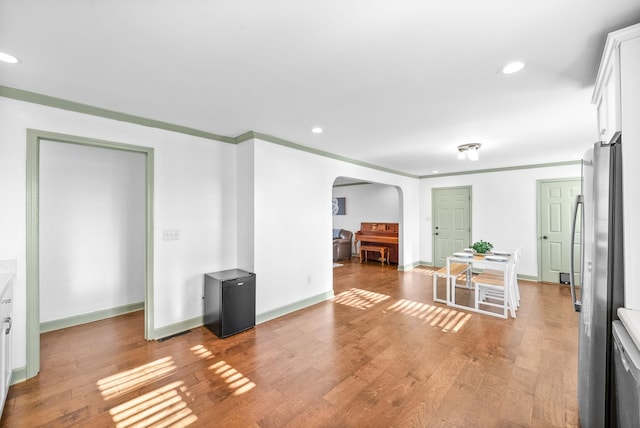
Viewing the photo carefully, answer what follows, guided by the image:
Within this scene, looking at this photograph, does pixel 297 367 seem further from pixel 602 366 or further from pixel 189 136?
pixel 189 136

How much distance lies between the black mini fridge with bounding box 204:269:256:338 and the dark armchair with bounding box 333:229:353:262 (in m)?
4.74

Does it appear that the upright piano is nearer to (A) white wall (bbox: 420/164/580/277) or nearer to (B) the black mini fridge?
(A) white wall (bbox: 420/164/580/277)

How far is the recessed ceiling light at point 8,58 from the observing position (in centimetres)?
172

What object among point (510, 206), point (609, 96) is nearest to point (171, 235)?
point (609, 96)

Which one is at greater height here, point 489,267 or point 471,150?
point 471,150

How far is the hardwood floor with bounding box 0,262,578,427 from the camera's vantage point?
183 cm

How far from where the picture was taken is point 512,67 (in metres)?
1.90

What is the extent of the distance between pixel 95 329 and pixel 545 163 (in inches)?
297

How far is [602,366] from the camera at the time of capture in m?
1.42

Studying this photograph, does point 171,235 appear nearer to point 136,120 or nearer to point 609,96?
point 136,120

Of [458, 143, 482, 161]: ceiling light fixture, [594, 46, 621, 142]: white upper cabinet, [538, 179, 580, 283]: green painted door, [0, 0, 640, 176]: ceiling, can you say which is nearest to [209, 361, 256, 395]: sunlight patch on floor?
[0, 0, 640, 176]: ceiling

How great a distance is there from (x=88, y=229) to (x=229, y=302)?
2095mm

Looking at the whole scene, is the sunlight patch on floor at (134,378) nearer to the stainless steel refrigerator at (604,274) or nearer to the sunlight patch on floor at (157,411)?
the sunlight patch on floor at (157,411)

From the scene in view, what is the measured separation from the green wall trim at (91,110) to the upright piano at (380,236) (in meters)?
5.09
